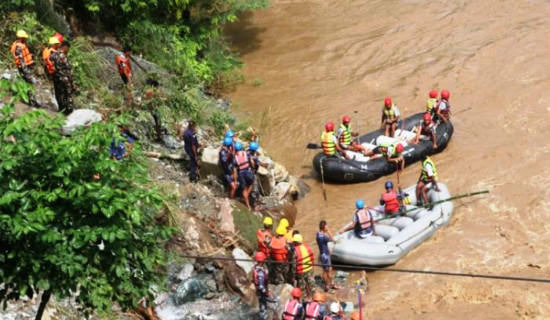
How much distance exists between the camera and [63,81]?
11.7 meters

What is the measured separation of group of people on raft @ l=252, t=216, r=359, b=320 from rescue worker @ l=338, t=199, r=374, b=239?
45.2 inches

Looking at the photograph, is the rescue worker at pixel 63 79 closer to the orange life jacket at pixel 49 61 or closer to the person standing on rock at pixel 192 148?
the orange life jacket at pixel 49 61

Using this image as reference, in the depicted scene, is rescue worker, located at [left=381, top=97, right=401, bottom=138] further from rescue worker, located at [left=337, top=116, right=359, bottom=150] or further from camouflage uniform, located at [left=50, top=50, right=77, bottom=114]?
camouflage uniform, located at [left=50, top=50, right=77, bottom=114]

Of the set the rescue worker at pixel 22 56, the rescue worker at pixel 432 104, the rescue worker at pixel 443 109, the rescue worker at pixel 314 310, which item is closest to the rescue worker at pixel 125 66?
the rescue worker at pixel 22 56

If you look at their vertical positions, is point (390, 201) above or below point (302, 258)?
below

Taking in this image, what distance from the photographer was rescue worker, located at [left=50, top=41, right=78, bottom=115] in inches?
448

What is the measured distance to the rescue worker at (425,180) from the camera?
1277cm

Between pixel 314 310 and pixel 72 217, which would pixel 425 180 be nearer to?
pixel 314 310

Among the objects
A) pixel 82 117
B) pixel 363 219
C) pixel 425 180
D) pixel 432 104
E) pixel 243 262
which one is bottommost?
pixel 363 219

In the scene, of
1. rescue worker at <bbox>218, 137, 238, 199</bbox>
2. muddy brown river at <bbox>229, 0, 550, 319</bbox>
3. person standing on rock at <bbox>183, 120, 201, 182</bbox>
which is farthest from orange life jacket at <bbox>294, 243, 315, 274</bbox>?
person standing on rock at <bbox>183, 120, 201, 182</bbox>

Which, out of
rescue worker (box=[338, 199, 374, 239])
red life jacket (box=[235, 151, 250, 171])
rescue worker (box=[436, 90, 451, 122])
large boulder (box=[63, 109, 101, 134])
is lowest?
rescue worker (box=[338, 199, 374, 239])

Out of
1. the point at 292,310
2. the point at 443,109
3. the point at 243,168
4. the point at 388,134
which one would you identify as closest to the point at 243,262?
the point at 292,310

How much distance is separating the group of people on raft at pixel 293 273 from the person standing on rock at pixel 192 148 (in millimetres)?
2670

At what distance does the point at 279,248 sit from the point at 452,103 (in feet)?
29.0
